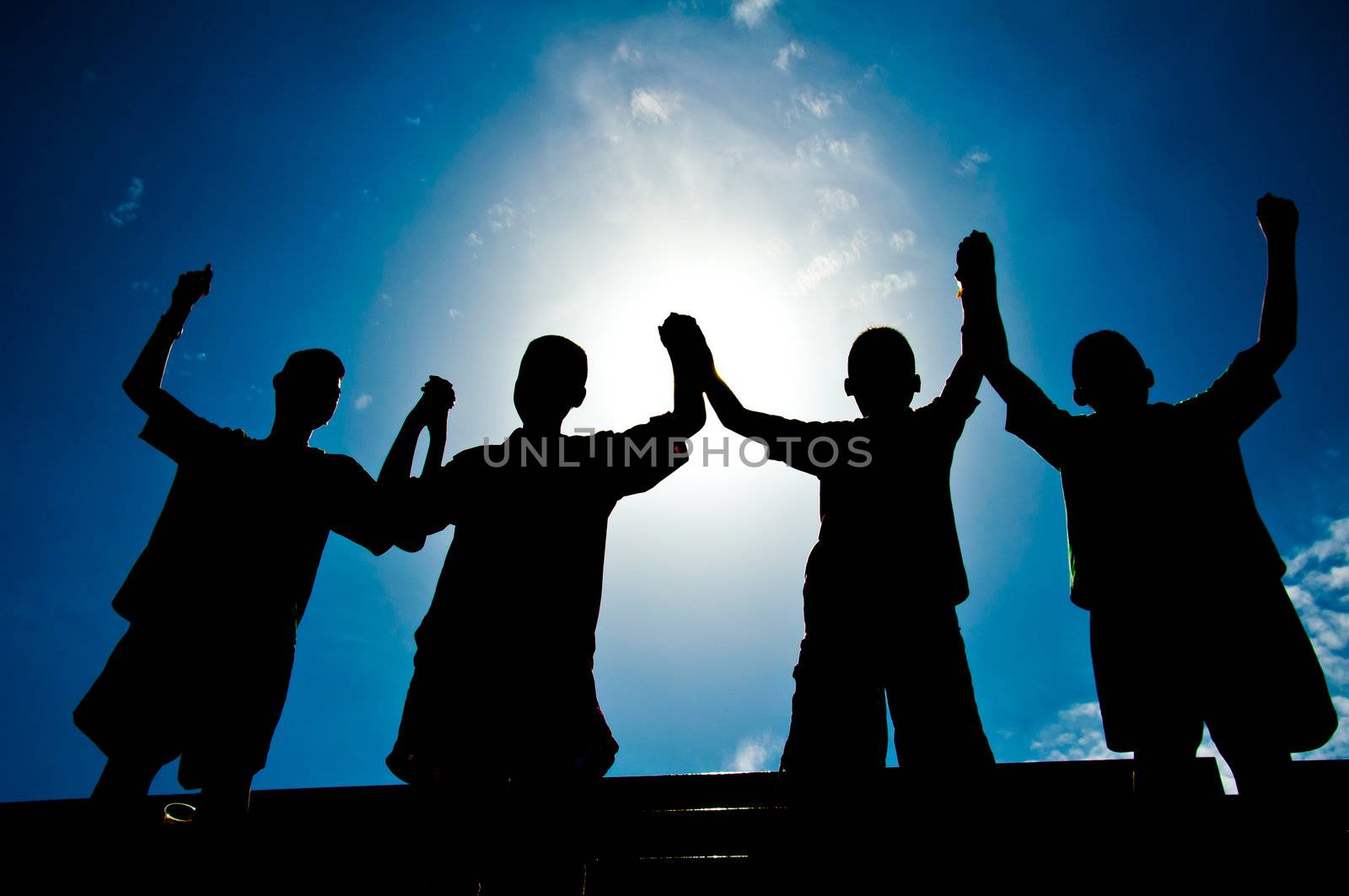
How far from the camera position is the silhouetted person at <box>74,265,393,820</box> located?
2.84 meters

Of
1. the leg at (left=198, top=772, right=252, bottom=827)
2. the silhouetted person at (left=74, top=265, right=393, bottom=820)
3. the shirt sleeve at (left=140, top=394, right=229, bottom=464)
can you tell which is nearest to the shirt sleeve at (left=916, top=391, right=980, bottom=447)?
the silhouetted person at (left=74, top=265, right=393, bottom=820)

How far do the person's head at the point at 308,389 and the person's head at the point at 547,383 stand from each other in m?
1.39

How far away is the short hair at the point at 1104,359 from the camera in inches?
138

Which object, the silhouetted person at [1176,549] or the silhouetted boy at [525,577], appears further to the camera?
the silhouetted person at [1176,549]

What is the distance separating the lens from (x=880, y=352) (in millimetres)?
3520

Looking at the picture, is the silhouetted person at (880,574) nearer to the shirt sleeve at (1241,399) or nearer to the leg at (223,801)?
the shirt sleeve at (1241,399)

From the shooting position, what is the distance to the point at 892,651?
2.78 m

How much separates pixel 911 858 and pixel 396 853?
2104 millimetres

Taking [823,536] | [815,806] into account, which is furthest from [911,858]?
[823,536]

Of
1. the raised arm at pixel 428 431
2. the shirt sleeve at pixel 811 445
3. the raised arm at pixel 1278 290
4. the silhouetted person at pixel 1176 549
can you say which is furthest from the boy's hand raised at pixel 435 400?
the raised arm at pixel 1278 290

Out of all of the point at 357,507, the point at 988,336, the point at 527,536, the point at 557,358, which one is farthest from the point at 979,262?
the point at 357,507

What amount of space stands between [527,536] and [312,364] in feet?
6.66

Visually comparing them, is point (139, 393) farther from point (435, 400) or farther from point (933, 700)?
point (933, 700)

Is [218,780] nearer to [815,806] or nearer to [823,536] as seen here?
[815,806]
